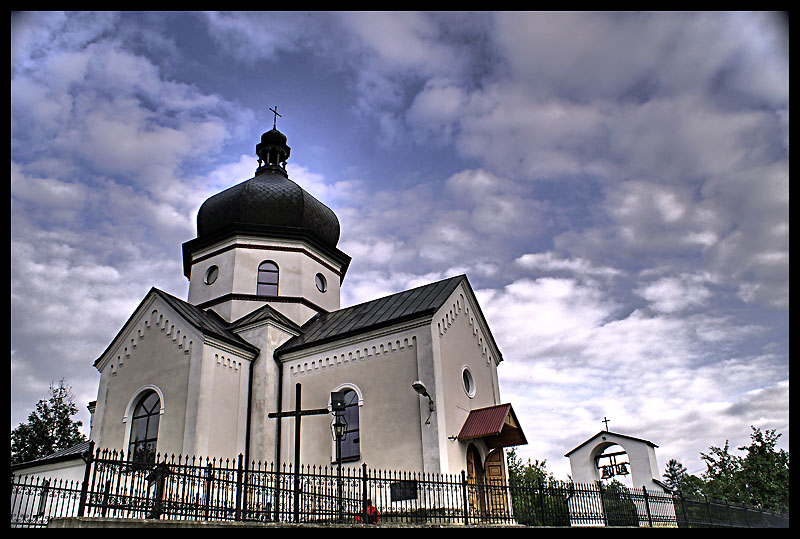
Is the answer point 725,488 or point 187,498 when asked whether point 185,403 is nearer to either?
point 187,498

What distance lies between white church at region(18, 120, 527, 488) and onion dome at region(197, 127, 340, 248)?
2.2 inches

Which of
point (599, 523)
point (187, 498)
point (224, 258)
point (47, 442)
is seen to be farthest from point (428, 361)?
point (47, 442)

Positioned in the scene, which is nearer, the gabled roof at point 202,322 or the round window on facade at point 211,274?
the gabled roof at point 202,322

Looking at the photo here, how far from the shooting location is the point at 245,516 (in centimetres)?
1051

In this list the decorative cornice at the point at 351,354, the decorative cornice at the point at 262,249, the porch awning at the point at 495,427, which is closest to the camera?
the porch awning at the point at 495,427

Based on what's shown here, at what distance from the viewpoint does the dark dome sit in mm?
21297

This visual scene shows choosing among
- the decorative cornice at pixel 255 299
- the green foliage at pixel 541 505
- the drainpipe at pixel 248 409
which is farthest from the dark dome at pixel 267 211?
the green foliage at pixel 541 505

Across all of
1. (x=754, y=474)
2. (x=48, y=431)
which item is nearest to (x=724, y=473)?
(x=754, y=474)

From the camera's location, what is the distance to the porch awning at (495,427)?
15070 mm

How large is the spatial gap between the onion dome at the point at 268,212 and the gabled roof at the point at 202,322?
335 cm

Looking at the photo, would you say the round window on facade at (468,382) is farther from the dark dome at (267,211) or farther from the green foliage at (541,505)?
the dark dome at (267,211)

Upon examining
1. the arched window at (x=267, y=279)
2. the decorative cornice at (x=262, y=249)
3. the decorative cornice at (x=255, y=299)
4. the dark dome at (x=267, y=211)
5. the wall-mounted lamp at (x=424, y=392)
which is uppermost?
the dark dome at (x=267, y=211)

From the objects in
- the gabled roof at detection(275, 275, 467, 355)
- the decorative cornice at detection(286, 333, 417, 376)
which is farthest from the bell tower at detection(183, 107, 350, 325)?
the decorative cornice at detection(286, 333, 417, 376)
